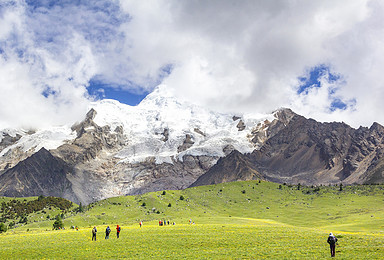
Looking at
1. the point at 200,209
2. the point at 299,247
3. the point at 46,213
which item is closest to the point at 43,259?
the point at 299,247

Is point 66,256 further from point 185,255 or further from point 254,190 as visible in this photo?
point 254,190

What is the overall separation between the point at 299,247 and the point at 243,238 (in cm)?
1142

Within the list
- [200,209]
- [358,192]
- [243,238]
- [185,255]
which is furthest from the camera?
[358,192]

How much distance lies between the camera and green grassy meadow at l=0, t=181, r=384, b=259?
45.5 metres

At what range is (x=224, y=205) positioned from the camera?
173 metres

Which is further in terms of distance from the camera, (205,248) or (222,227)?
(222,227)

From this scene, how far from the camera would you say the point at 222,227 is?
76.3 metres

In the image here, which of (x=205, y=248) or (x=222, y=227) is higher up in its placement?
(x=222, y=227)

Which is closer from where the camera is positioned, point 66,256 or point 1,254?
point 66,256

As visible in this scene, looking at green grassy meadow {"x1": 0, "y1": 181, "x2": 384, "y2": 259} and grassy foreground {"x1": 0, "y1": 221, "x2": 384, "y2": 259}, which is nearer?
grassy foreground {"x1": 0, "y1": 221, "x2": 384, "y2": 259}

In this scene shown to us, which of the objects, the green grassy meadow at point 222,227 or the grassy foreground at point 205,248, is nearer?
the grassy foreground at point 205,248

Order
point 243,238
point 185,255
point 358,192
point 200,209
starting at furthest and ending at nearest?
point 358,192
point 200,209
point 243,238
point 185,255

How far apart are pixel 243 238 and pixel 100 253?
853 inches

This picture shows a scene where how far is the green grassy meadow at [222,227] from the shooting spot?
45500 mm
